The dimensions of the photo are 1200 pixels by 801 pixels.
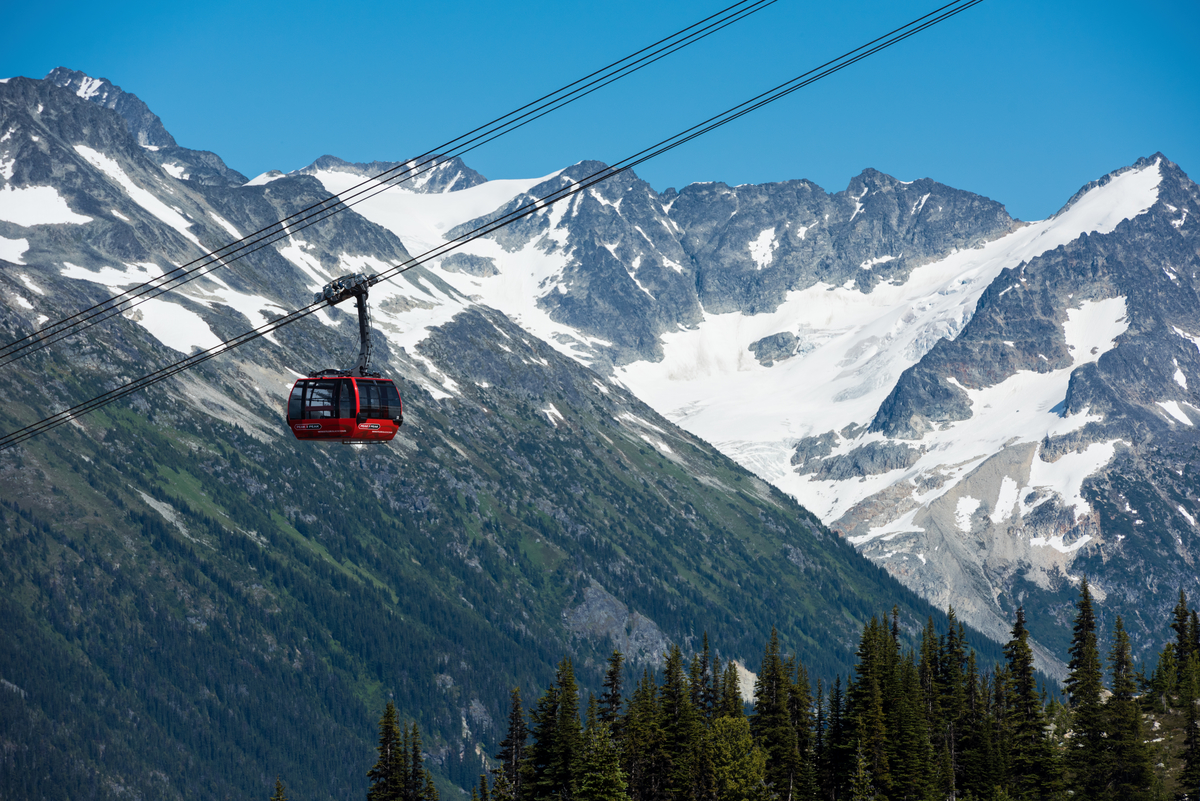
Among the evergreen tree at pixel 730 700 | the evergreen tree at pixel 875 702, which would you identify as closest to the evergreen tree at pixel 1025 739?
the evergreen tree at pixel 875 702

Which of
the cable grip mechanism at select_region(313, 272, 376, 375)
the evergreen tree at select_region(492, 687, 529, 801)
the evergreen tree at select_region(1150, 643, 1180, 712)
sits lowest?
the evergreen tree at select_region(492, 687, 529, 801)

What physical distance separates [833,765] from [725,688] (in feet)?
39.7

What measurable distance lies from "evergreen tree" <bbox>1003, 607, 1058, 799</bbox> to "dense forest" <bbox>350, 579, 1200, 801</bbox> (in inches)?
4.8

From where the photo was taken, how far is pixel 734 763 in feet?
261

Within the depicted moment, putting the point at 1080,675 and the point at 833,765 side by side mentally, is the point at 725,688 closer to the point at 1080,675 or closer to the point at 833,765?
the point at 833,765

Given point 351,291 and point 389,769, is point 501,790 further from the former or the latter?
point 351,291

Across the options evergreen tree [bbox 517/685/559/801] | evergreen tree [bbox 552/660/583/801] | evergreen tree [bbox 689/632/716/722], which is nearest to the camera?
evergreen tree [bbox 552/660/583/801]

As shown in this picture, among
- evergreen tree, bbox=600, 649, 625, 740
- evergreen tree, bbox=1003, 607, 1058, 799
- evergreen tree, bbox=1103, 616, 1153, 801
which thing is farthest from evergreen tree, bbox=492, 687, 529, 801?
evergreen tree, bbox=1103, 616, 1153, 801

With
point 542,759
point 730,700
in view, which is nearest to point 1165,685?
point 730,700

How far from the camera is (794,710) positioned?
101 m

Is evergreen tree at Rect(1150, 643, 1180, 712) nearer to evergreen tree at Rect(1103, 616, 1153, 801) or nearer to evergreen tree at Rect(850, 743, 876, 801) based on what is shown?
evergreen tree at Rect(1103, 616, 1153, 801)

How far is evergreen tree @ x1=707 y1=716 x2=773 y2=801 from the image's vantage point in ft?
257

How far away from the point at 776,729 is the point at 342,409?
162 feet

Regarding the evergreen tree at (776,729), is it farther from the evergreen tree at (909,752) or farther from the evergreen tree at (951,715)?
the evergreen tree at (951,715)
